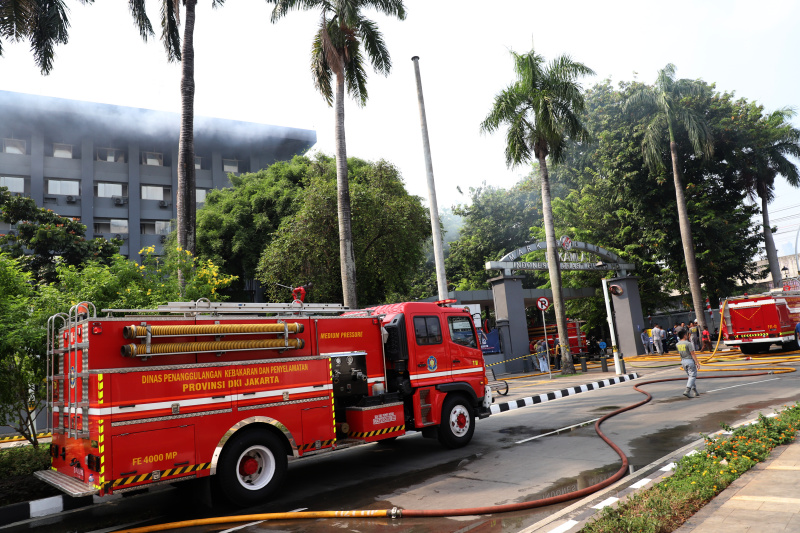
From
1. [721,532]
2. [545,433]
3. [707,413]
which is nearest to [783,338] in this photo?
[707,413]

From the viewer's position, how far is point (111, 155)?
4419 centimetres

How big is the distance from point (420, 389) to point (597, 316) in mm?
29598

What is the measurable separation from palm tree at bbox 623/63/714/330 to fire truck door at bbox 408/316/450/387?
23.5 meters

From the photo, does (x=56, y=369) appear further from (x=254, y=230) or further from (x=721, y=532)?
(x=254, y=230)

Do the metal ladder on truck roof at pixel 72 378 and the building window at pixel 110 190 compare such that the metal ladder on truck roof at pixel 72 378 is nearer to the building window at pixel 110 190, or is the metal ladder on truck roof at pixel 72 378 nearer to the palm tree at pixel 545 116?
the palm tree at pixel 545 116

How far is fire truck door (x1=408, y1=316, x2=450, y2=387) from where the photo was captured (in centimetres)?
914

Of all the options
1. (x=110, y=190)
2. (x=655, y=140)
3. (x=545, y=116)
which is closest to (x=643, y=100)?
(x=655, y=140)

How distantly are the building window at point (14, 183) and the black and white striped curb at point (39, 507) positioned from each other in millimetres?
41156

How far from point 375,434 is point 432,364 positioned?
5.78ft

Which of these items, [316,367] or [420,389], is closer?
[316,367]

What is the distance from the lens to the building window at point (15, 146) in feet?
131

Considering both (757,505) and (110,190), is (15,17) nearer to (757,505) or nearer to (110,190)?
(757,505)

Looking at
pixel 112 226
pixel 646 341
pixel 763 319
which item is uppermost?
pixel 112 226

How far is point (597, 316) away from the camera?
117 feet
